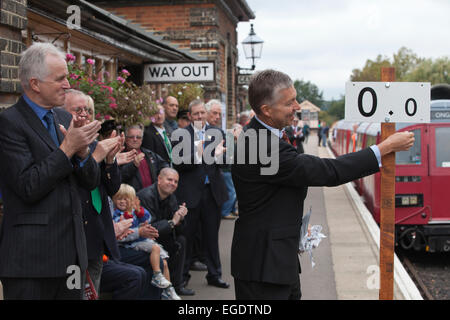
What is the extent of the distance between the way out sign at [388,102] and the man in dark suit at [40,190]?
1.78 metres

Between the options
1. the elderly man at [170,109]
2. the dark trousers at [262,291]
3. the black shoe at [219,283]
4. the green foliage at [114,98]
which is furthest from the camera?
the elderly man at [170,109]

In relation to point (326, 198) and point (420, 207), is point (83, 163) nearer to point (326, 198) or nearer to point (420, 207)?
point (420, 207)

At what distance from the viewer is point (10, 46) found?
454 centimetres

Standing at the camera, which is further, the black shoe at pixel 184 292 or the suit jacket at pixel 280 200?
the black shoe at pixel 184 292

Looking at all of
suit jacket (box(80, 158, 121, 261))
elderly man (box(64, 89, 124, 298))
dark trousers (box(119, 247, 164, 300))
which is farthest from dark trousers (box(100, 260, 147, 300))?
suit jacket (box(80, 158, 121, 261))

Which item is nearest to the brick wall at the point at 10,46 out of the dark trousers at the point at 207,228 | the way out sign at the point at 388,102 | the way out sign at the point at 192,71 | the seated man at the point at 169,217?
the seated man at the point at 169,217

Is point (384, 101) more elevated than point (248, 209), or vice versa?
point (384, 101)

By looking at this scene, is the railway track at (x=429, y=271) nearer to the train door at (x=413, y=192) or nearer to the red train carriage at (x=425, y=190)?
the red train carriage at (x=425, y=190)

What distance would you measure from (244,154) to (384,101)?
1179mm

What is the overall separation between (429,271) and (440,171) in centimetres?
177

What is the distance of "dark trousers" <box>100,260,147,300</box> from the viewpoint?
4.71 m

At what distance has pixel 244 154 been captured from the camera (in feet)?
10.2

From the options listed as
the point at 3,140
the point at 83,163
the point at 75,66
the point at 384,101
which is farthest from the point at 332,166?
the point at 75,66

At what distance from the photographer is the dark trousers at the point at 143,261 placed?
5.34 meters
